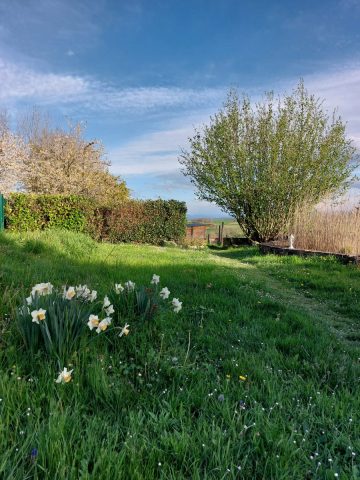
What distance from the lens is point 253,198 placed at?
1586 cm

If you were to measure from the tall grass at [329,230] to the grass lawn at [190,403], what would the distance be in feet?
23.1

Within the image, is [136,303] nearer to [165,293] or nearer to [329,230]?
[165,293]

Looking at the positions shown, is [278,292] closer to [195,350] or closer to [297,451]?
[195,350]

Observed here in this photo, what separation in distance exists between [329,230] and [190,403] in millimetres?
10059

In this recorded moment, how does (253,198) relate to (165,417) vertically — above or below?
above

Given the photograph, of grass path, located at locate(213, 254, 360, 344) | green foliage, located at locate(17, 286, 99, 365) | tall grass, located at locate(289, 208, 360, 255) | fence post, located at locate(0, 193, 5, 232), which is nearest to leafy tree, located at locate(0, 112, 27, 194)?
fence post, located at locate(0, 193, 5, 232)

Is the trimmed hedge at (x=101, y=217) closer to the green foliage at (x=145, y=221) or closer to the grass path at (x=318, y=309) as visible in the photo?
the green foliage at (x=145, y=221)

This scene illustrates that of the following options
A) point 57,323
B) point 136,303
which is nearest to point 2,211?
point 136,303

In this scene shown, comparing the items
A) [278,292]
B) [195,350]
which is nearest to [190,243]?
[278,292]

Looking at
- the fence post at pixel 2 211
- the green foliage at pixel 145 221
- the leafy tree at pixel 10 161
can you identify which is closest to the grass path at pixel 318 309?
the green foliage at pixel 145 221

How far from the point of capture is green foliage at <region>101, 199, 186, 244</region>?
45.8ft

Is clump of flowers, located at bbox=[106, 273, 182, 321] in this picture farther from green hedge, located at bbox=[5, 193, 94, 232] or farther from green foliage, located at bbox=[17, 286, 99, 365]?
green hedge, located at bbox=[5, 193, 94, 232]

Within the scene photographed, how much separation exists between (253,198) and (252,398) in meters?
14.6

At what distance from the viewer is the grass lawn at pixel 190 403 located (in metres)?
1.35
